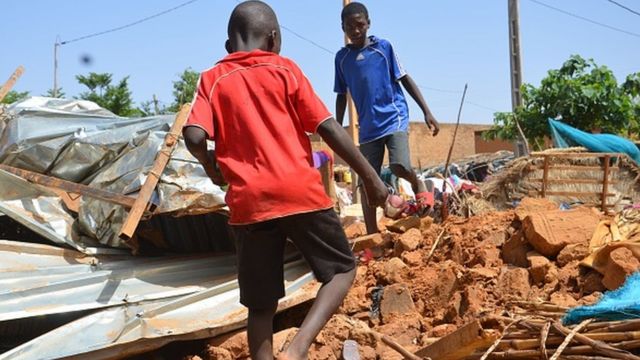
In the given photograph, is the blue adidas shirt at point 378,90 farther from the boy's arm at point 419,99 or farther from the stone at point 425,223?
the stone at point 425,223

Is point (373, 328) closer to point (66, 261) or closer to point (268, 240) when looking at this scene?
point (268, 240)

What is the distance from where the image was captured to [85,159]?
16.4 ft

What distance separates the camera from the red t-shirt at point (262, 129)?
104 inches

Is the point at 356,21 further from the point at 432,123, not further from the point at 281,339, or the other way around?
the point at 281,339

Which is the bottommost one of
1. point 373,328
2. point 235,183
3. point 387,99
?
point 373,328

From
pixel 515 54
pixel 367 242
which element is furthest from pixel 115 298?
pixel 515 54

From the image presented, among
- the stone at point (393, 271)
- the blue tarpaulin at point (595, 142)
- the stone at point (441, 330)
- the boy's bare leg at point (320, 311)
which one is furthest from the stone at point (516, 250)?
the blue tarpaulin at point (595, 142)

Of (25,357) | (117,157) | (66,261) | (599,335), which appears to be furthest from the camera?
(117,157)

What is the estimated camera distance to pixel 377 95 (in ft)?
17.4

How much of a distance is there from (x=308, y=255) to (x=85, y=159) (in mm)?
2713

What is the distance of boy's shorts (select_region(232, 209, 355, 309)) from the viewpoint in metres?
2.72

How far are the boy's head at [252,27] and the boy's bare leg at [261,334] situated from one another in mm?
995

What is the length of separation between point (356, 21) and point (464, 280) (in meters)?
2.06

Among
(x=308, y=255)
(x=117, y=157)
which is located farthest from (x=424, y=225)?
(x=308, y=255)
